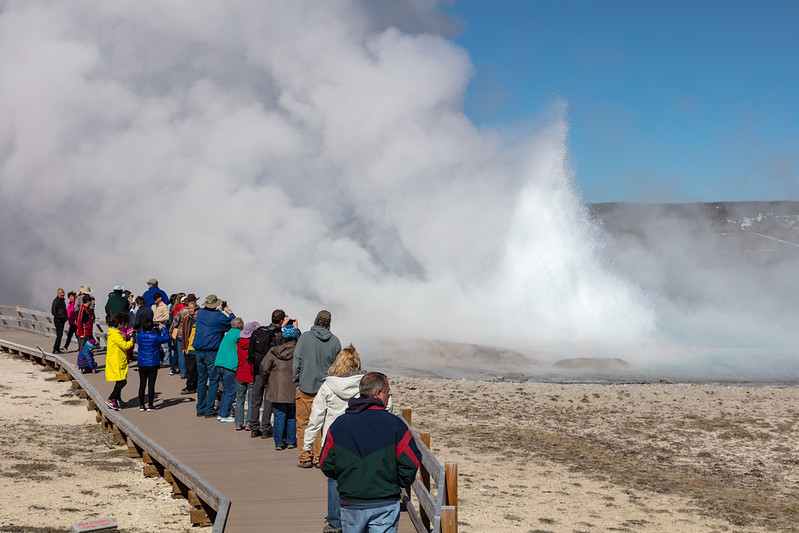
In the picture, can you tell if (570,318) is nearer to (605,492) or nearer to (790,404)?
(790,404)

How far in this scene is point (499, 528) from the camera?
31.7ft

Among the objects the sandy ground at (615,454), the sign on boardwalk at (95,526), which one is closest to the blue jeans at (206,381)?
the sign on boardwalk at (95,526)

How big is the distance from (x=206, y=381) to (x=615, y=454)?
288 inches

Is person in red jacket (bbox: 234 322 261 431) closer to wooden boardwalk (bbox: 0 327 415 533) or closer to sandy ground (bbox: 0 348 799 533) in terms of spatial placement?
wooden boardwalk (bbox: 0 327 415 533)

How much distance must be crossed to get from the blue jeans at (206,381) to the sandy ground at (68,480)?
1.28m

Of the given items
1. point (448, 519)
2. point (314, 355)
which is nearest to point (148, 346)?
point (314, 355)

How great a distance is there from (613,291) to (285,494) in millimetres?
35277

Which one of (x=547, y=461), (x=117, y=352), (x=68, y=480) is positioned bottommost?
(x=68, y=480)

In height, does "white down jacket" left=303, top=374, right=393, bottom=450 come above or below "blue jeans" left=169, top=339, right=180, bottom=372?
below

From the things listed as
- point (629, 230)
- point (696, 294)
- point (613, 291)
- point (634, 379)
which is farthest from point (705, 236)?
point (634, 379)

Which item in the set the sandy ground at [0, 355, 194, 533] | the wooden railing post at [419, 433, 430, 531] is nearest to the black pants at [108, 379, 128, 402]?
the sandy ground at [0, 355, 194, 533]

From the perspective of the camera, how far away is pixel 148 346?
12195mm

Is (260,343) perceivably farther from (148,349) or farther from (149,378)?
(149,378)

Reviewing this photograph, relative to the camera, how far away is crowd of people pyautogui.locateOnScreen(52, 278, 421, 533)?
4.70m
